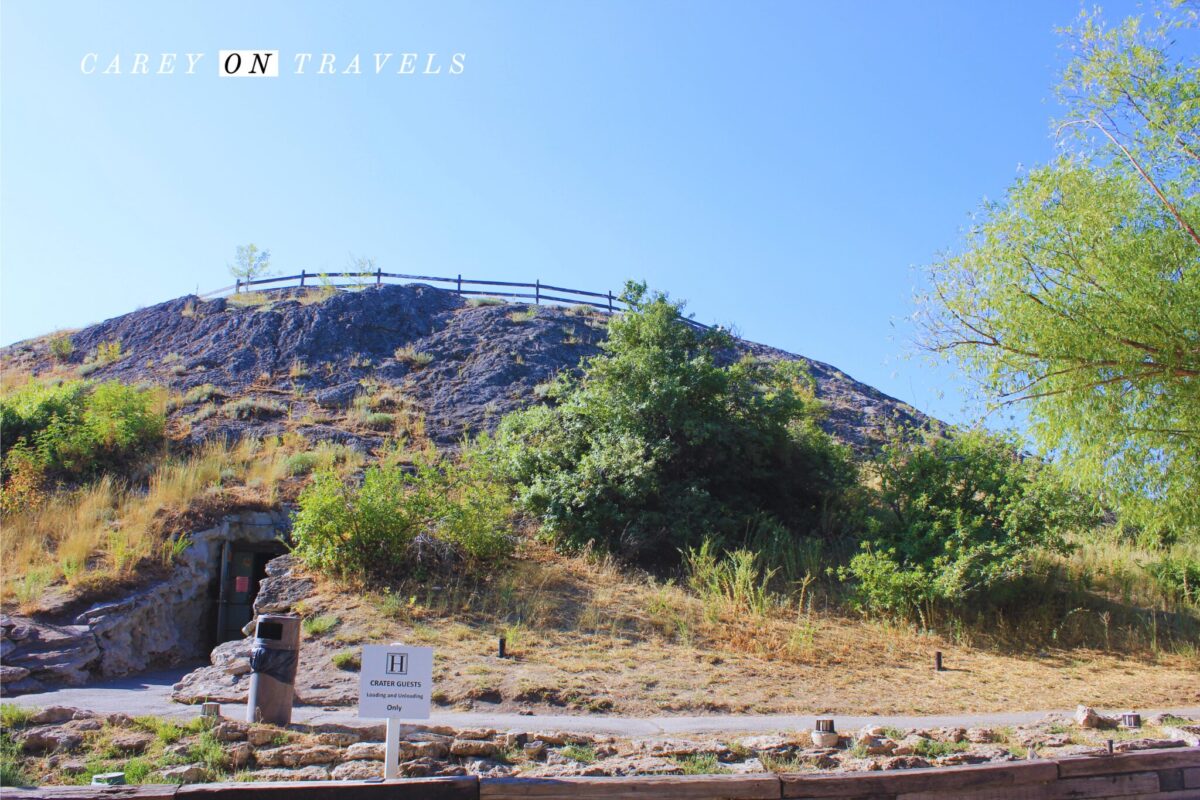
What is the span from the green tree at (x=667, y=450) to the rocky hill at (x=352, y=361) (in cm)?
506

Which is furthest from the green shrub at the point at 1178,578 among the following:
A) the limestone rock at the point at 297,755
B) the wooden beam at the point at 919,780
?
the limestone rock at the point at 297,755

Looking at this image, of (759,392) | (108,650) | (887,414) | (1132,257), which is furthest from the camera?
(887,414)

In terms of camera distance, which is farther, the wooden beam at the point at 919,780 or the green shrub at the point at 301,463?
the green shrub at the point at 301,463

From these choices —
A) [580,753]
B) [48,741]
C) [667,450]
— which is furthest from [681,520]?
[48,741]

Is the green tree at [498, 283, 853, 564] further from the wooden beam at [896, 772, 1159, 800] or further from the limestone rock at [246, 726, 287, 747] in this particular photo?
the limestone rock at [246, 726, 287, 747]

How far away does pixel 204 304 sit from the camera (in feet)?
100

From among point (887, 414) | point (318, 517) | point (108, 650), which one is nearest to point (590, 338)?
point (887, 414)

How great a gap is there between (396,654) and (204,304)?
27562 millimetres

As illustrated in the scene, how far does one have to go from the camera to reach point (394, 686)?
21.0ft

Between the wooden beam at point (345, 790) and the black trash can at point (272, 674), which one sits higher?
the black trash can at point (272, 674)

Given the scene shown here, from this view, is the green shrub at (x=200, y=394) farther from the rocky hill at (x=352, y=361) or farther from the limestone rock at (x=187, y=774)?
the limestone rock at (x=187, y=774)

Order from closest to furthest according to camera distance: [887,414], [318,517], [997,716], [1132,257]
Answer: [997,716], [1132,257], [318,517], [887,414]

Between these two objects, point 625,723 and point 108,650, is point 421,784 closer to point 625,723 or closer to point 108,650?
point 625,723

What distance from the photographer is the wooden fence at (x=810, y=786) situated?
5516 mm
